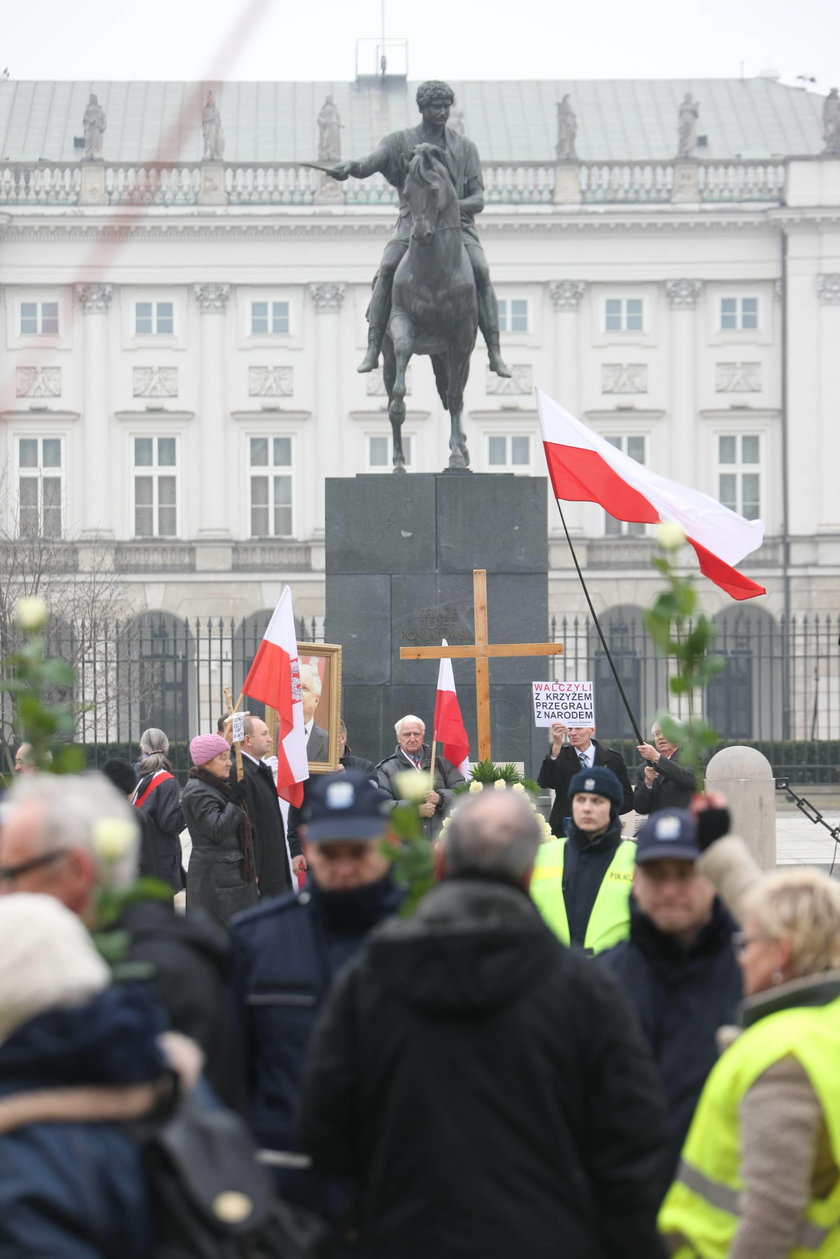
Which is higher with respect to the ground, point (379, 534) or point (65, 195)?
point (65, 195)

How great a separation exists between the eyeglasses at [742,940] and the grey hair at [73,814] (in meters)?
1.18

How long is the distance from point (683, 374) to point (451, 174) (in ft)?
115

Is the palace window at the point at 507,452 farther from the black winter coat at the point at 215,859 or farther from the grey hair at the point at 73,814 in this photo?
the grey hair at the point at 73,814

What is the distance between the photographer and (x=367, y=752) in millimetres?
13109

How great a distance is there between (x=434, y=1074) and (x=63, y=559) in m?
39.2

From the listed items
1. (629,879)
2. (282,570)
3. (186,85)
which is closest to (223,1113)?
(629,879)

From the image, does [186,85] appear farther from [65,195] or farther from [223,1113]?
[223,1113]

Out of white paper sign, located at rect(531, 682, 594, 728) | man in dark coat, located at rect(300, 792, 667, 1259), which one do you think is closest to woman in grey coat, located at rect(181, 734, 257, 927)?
white paper sign, located at rect(531, 682, 594, 728)

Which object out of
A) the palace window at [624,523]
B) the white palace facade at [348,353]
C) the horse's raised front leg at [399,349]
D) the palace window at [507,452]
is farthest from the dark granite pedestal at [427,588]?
the palace window at [507,452]

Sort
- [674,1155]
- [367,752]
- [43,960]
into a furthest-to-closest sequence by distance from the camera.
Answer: [367,752] → [674,1155] → [43,960]

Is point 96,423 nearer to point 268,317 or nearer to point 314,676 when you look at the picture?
point 268,317

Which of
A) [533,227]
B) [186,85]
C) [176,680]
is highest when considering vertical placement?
[186,85]

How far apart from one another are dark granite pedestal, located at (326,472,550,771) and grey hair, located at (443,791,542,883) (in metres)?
9.24

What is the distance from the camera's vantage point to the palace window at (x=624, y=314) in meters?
48.2
